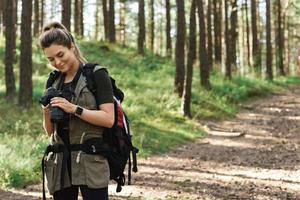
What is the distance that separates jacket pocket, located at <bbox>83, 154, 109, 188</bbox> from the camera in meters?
0.29

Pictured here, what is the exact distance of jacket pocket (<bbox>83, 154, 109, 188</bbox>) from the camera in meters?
3.04

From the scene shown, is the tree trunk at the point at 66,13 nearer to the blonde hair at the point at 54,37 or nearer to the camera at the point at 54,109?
the blonde hair at the point at 54,37

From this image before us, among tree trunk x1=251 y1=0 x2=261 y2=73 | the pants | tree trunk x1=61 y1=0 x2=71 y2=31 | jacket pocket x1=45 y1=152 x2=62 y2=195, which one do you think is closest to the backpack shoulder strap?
jacket pocket x1=45 y1=152 x2=62 y2=195

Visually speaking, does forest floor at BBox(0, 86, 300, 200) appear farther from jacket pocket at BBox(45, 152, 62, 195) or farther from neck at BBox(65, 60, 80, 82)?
neck at BBox(65, 60, 80, 82)

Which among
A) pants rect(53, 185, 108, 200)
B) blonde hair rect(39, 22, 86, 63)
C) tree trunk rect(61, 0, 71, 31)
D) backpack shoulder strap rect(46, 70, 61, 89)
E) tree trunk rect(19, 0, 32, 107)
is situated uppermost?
tree trunk rect(61, 0, 71, 31)

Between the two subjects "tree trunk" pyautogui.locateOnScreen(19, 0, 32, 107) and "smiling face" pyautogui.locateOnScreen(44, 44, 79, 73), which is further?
"tree trunk" pyautogui.locateOnScreen(19, 0, 32, 107)

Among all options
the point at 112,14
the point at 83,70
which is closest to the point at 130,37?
the point at 112,14

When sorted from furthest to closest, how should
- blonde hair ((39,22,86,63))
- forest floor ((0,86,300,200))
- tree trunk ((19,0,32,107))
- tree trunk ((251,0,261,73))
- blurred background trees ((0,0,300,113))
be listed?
tree trunk ((251,0,261,73)), blurred background trees ((0,0,300,113)), tree trunk ((19,0,32,107)), forest floor ((0,86,300,200)), blonde hair ((39,22,86,63))

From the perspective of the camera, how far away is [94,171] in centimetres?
305

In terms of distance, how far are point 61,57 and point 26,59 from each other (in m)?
11.1

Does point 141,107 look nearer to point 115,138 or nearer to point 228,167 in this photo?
point 228,167

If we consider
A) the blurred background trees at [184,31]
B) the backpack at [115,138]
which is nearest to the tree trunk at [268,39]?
the blurred background trees at [184,31]

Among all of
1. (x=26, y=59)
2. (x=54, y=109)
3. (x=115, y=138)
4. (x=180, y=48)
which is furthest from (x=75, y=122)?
(x=180, y=48)

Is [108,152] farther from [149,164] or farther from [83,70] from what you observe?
[149,164]
